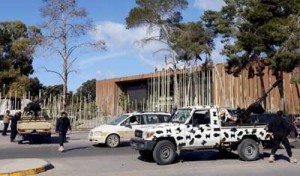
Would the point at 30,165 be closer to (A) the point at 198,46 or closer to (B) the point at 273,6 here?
(B) the point at 273,6

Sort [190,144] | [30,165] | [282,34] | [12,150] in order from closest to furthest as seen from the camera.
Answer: [30,165]
[190,144]
[12,150]
[282,34]

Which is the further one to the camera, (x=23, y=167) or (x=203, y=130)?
(x=203, y=130)

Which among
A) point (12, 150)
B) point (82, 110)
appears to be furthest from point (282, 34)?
point (12, 150)

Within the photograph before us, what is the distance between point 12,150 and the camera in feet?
70.1

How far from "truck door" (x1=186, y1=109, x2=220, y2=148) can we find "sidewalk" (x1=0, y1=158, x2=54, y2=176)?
476 cm

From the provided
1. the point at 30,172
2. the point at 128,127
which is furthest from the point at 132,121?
the point at 30,172

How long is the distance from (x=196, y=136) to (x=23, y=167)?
581 centimetres

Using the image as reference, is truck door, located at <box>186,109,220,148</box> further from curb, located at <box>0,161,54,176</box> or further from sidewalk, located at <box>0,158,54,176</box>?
curb, located at <box>0,161,54,176</box>

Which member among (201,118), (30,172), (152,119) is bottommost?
(30,172)

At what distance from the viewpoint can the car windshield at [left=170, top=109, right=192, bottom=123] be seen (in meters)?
16.5

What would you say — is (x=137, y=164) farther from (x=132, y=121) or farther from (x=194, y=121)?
(x=132, y=121)

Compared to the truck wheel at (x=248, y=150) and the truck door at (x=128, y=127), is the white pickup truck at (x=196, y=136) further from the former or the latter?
the truck door at (x=128, y=127)

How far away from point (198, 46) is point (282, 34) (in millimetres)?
13755

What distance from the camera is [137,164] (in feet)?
52.1
